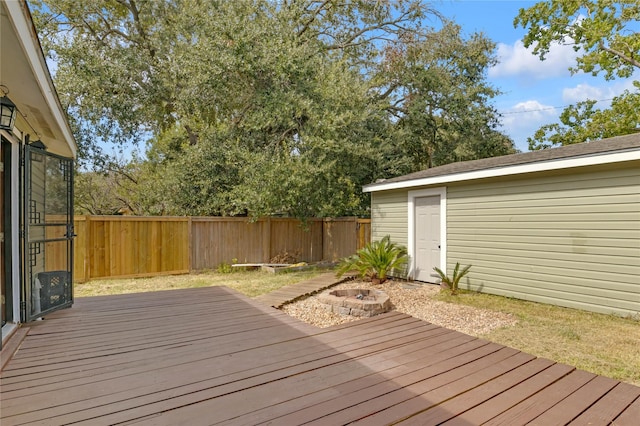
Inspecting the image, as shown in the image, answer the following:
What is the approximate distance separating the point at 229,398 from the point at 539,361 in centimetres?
262

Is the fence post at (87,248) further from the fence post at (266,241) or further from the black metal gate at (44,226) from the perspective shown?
the fence post at (266,241)

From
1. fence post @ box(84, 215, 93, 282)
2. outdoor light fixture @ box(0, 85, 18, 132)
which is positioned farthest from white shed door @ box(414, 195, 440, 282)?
fence post @ box(84, 215, 93, 282)

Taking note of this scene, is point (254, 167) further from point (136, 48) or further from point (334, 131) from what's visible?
point (136, 48)

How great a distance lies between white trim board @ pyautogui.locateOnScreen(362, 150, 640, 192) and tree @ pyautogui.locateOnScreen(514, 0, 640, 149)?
1106cm

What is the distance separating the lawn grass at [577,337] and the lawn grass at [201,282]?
Answer: 3810 millimetres

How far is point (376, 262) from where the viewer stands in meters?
7.24

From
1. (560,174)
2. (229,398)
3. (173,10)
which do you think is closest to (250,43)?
(173,10)

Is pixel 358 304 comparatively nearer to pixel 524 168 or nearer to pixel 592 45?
pixel 524 168

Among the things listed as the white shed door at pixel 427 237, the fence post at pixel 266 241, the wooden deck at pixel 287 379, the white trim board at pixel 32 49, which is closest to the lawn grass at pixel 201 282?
the fence post at pixel 266 241

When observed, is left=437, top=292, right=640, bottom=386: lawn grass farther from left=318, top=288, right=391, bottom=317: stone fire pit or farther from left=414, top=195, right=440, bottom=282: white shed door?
left=414, top=195, right=440, bottom=282: white shed door

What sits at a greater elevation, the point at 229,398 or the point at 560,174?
the point at 560,174

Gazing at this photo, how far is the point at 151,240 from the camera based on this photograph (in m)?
8.27

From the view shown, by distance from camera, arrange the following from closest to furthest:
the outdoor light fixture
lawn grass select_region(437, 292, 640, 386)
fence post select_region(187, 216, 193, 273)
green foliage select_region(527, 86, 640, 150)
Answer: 1. the outdoor light fixture
2. lawn grass select_region(437, 292, 640, 386)
3. fence post select_region(187, 216, 193, 273)
4. green foliage select_region(527, 86, 640, 150)

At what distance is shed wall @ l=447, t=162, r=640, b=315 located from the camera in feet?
15.6
